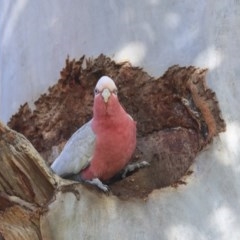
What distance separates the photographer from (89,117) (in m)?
2.20

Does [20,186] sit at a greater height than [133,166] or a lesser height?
lesser

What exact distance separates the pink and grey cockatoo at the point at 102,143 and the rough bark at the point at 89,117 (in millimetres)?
72

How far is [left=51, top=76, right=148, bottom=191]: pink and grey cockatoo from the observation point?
192cm

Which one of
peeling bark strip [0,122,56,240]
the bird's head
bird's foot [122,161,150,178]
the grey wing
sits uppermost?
the bird's head

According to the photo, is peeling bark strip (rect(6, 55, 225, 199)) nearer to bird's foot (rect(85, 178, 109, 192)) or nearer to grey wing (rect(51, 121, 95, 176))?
bird's foot (rect(85, 178, 109, 192))

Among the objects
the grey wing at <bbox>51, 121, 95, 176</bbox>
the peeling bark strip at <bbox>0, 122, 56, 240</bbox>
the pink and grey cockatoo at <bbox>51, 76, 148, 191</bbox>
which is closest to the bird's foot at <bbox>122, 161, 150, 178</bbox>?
the pink and grey cockatoo at <bbox>51, 76, 148, 191</bbox>

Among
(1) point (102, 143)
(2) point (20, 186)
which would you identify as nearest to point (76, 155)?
(1) point (102, 143)

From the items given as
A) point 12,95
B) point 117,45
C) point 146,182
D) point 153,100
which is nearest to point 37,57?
point 12,95

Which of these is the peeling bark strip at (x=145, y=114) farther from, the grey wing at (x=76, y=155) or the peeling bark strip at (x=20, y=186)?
the peeling bark strip at (x=20, y=186)

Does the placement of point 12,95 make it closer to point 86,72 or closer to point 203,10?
point 86,72

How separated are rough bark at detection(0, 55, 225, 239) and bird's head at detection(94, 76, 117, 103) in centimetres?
10

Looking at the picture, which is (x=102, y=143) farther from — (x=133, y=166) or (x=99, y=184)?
(x=99, y=184)

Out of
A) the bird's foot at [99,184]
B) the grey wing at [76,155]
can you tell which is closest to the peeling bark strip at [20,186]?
the bird's foot at [99,184]

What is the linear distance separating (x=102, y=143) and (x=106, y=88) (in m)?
0.21
